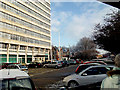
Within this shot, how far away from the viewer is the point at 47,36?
66.2 meters

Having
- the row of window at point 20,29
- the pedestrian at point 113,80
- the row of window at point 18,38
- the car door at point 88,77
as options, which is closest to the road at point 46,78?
the car door at point 88,77

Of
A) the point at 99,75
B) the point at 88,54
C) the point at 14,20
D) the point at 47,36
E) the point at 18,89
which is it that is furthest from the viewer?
the point at 88,54

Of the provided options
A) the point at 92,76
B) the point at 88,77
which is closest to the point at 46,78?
the point at 88,77

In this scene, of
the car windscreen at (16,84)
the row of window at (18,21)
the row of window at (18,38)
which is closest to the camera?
the car windscreen at (16,84)

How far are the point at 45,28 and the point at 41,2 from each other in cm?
1133

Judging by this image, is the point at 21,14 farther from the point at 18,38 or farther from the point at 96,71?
the point at 96,71

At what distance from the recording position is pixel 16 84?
3.71m

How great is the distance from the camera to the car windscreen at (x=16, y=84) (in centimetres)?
360

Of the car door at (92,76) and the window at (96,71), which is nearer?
the car door at (92,76)

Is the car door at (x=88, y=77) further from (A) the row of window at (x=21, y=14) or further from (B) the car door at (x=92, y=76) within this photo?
(A) the row of window at (x=21, y=14)

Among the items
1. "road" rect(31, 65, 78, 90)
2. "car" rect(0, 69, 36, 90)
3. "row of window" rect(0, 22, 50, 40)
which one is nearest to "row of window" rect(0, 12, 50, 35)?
"row of window" rect(0, 22, 50, 40)

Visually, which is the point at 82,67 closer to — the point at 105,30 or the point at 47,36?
the point at 105,30

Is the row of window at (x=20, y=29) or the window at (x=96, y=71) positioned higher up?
the row of window at (x=20, y=29)

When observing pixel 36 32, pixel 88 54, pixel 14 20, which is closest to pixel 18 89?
pixel 14 20
